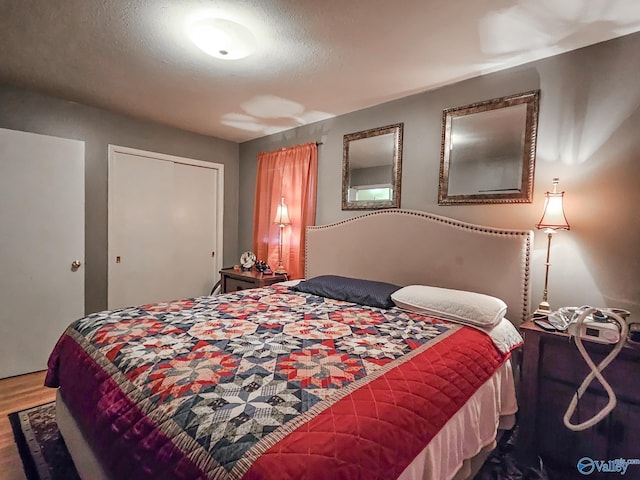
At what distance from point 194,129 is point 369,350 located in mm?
3419

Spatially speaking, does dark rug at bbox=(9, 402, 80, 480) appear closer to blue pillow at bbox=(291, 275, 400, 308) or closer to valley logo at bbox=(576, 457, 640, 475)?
blue pillow at bbox=(291, 275, 400, 308)

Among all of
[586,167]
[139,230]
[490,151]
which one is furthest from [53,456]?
[586,167]

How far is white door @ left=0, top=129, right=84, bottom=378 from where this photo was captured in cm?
264

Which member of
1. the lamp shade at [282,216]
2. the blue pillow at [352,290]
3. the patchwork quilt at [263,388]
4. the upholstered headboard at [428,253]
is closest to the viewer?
the patchwork quilt at [263,388]

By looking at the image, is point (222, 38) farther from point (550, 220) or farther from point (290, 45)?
point (550, 220)

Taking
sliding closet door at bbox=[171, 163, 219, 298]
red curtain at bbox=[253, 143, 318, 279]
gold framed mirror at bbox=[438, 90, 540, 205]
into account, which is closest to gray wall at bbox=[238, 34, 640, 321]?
gold framed mirror at bbox=[438, 90, 540, 205]

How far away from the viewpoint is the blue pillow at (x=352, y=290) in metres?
2.21

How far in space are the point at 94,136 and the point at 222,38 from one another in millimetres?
2110

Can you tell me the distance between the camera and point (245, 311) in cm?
201

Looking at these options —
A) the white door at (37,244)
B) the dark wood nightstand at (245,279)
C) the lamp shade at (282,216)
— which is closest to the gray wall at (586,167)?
the lamp shade at (282,216)

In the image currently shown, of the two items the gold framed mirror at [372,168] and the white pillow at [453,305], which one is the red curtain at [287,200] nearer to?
the gold framed mirror at [372,168]

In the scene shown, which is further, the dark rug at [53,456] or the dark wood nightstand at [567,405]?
the dark rug at [53,456]

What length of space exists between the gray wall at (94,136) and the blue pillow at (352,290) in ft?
6.92

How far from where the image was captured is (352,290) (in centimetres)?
237
